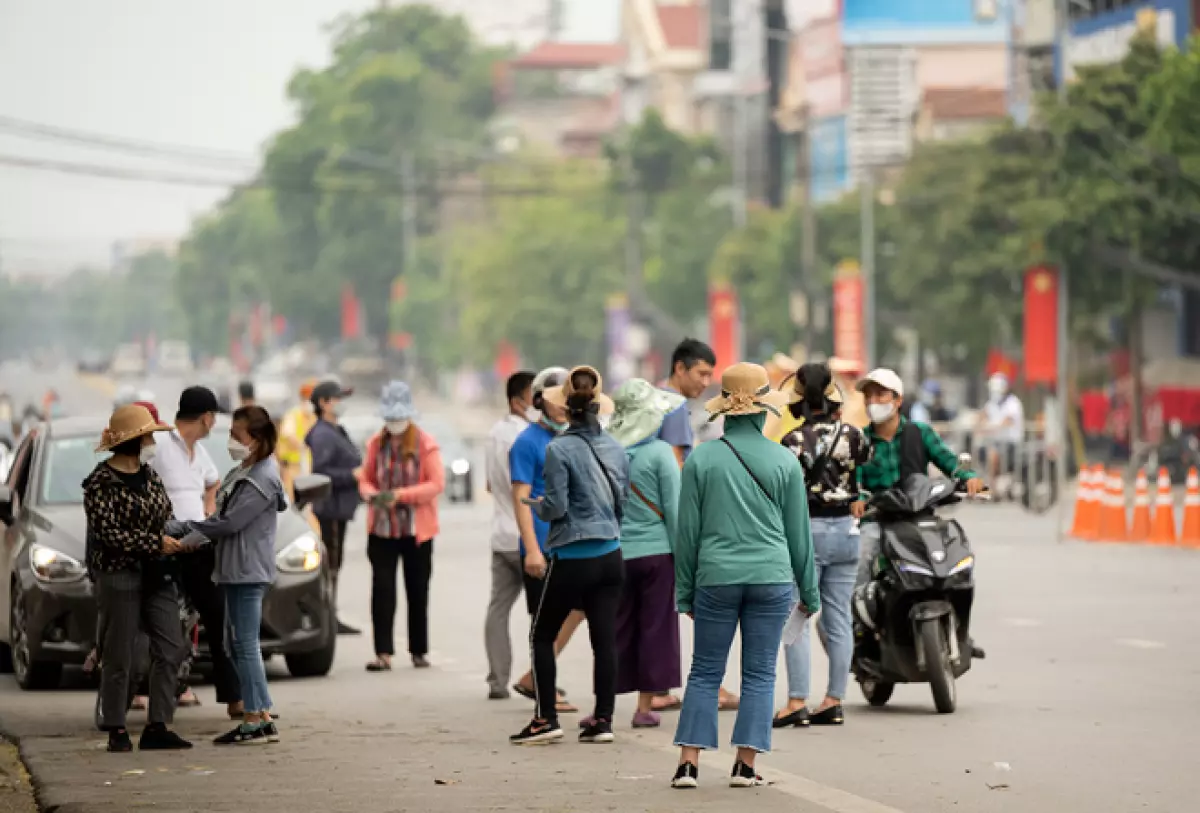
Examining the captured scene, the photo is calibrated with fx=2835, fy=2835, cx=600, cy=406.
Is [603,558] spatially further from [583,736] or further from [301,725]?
[301,725]

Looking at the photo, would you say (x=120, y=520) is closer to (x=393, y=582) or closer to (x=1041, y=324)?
(x=393, y=582)

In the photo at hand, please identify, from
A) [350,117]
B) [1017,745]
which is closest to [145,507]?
[1017,745]

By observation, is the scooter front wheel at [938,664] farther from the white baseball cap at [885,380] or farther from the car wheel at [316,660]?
the car wheel at [316,660]

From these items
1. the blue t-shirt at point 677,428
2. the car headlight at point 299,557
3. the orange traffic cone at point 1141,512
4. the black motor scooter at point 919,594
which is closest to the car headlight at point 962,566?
the black motor scooter at point 919,594

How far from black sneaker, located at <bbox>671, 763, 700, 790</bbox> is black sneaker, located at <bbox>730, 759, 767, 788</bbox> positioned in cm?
16

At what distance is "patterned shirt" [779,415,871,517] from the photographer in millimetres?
13336

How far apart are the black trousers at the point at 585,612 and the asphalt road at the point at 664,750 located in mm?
Answer: 276

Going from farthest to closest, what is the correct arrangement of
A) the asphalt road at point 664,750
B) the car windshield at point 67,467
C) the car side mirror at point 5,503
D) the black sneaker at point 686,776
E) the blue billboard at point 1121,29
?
the blue billboard at point 1121,29 < the car windshield at point 67,467 < the car side mirror at point 5,503 < the black sneaker at point 686,776 < the asphalt road at point 664,750

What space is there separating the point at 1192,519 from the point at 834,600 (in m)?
15.2

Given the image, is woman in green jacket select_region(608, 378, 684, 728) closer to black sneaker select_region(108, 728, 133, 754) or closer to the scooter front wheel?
the scooter front wheel

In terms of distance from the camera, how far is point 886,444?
546 inches

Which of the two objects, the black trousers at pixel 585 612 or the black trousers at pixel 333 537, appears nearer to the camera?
the black trousers at pixel 585 612

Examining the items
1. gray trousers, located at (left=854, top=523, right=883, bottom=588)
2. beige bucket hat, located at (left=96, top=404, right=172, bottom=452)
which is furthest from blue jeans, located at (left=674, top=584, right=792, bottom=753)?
gray trousers, located at (left=854, top=523, right=883, bottom=588)

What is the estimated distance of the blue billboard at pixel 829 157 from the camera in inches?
3578
